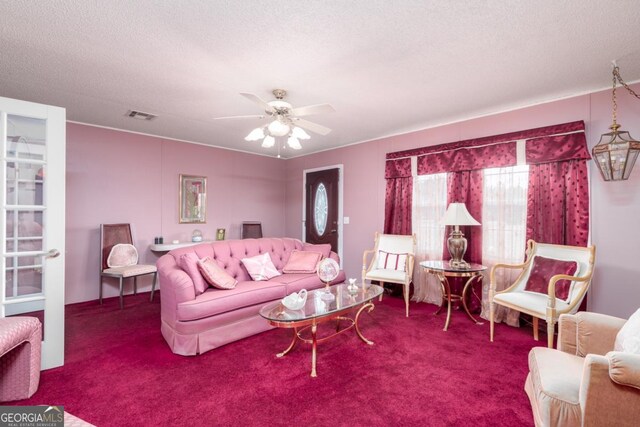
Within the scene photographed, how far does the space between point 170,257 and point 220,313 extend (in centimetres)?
87

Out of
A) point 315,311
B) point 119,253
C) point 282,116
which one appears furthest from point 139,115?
point 315,311

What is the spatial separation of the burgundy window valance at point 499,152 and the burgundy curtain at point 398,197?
0.02 metres

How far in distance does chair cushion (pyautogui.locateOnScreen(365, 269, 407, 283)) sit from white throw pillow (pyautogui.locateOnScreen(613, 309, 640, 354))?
2.16 metres

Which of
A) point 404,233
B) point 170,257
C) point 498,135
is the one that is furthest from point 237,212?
point 498,135

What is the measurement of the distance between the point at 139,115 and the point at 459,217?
4.02 metres

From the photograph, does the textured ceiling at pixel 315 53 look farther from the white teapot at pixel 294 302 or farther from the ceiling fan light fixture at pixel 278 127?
the white teapot at pixel 294 302

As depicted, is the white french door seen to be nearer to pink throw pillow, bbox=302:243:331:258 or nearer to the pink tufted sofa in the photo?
the pink tufted sofa

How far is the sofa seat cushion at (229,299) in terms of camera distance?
252 centimetres

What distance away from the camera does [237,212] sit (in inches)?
220

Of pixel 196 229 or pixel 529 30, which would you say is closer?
pixel 529 30

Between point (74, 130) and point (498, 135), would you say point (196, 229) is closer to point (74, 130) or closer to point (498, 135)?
point (74, 130)

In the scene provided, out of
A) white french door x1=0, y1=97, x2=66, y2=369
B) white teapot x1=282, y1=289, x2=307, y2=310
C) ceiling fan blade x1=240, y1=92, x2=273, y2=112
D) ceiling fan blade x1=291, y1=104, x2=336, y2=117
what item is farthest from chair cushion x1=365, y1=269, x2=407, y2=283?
white french door x1=0, y1=97, x2=66, y2=369

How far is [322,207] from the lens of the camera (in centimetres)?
562

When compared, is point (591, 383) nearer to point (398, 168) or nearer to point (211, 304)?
point (211, 304)
